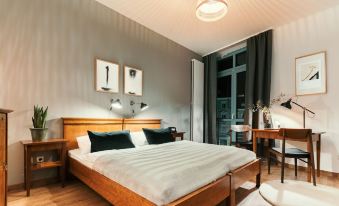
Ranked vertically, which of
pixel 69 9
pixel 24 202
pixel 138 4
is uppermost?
pixel 138 4

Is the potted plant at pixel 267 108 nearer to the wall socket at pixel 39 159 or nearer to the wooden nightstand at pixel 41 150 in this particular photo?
the wooden nightstand at pixel 41 150

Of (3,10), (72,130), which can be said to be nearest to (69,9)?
(3,10)

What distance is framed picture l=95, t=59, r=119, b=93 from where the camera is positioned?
3.27 metres

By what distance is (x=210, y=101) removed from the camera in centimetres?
526

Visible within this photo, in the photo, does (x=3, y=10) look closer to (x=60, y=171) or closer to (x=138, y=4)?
(x=138, y=4)

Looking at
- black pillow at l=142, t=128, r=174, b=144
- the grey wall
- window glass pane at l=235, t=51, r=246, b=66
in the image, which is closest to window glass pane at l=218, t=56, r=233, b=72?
window glass pane at l=235, t=51, r=246, b=66

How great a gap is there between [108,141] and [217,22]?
3.08 m

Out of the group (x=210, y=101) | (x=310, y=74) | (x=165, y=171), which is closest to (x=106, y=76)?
(x=165, y=171)

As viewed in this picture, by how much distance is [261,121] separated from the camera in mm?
4090

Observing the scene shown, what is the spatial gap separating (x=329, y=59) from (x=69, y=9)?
4465mm

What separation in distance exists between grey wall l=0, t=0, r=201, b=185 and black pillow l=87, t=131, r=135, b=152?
619mm

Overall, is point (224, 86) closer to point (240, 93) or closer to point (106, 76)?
point (240, 93)

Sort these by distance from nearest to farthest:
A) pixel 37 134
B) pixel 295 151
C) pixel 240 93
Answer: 1. pixel 37 134
2. pixel 295 151
3. pixel 240 93

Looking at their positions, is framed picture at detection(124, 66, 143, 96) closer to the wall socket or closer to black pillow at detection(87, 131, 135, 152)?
black pillow at detection(87, 131, 135, 152)
